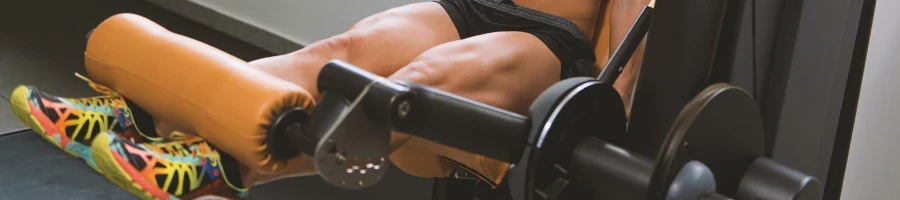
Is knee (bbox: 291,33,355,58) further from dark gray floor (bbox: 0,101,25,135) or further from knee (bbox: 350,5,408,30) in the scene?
dark gray floor (bbox: 0,101,25,135)

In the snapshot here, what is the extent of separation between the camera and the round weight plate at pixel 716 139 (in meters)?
0.61

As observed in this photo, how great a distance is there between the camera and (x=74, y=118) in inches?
37.5

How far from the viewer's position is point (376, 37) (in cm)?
110

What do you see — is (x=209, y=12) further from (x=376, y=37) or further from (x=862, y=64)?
(x=862, y=64)

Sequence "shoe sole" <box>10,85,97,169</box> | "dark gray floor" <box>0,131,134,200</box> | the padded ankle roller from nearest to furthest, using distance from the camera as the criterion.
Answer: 1. the padded ankle roller
2. "shoe sole" <box>10,85,97,169</box>
3. "dark gray floor" <box>0,131,134,200</box>

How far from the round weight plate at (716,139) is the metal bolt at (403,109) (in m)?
0.21

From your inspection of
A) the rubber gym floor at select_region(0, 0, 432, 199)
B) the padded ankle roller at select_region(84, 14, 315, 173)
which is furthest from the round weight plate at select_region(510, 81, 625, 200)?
the rubber gym floor at select_region(0, 0, 432, 199)

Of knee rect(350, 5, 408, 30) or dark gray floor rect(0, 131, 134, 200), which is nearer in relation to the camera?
knee rect(350, 5, 408, 30)

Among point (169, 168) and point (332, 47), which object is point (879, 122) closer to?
point (332, 47)

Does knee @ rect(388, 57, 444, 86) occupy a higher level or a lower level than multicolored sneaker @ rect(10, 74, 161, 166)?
higher

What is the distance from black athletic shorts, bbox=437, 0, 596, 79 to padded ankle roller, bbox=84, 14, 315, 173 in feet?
1.36

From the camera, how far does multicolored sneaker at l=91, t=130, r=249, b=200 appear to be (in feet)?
2.60

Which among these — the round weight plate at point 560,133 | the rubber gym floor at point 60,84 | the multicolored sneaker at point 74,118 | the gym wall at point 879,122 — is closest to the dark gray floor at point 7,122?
the rubber gym floor at point 60,84

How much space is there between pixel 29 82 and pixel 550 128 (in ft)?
6.72
